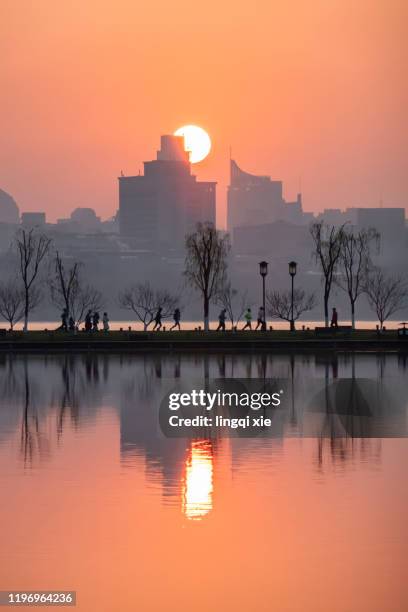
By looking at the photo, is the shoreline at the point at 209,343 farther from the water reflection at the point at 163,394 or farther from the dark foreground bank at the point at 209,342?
the water reflection at the point at 163,394

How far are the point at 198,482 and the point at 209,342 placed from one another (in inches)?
1661

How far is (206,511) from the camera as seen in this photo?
52.3 feet

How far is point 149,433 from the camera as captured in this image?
2388 cm

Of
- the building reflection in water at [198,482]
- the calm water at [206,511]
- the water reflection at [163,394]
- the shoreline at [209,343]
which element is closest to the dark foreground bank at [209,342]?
the shoreline at [209,343]

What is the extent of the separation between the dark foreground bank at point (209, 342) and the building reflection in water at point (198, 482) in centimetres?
3686

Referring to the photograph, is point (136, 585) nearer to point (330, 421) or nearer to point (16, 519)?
point (16, 519)

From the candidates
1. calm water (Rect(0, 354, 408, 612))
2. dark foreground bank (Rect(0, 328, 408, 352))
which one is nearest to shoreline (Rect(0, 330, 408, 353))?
dark foreground bank (Rect(0, 328, 408, 352))

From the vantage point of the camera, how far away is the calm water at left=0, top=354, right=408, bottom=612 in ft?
41.2

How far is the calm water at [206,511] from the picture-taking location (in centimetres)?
1255

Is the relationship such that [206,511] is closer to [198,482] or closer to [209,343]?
[198,482]

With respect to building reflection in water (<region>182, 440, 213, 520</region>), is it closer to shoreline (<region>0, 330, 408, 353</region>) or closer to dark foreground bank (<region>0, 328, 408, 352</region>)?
shoreline (<region>0, 330, 408, 353</region>)

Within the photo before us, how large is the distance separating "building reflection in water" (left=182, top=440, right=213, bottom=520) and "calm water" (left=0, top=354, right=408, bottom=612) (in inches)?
1.0

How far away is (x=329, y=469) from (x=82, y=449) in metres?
4.41

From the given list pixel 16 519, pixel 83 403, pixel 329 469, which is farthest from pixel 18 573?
pixel 83 403
